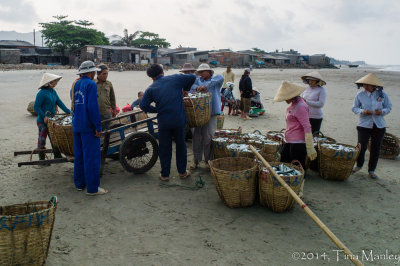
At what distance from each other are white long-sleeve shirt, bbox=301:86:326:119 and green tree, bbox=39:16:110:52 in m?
47.6

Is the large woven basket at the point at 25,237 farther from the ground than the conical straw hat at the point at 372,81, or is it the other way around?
the conical straw hat at the point at 372,81

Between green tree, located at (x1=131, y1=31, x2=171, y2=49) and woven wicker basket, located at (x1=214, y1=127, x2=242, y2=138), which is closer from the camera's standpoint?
woven wicker basket, located at (x1=214, y1=127, x2=242, y2=138)

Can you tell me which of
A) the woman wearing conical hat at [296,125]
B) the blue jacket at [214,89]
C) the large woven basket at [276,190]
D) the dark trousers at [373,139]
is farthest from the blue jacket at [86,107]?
the dark trousers at [373,139]

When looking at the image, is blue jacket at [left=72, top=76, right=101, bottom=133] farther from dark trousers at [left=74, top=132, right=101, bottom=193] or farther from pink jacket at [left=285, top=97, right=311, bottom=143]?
pink jacket at [left=285, top=97, right=311, bottom=143]

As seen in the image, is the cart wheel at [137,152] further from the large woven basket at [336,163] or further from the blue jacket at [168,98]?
the large woven basket at [336,163]

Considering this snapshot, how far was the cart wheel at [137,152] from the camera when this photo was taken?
190 inches

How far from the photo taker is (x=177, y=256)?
2.96m

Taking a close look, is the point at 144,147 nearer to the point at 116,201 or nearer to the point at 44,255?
the point at 116,201

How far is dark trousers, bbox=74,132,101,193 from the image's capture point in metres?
4.13

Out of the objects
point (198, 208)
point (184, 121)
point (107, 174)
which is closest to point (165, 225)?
point (198, 208)

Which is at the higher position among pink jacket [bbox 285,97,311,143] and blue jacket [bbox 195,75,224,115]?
blue jacket [bbox 195,75,224,115]

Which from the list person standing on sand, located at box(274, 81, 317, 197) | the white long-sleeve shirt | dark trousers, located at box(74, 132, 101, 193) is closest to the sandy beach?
dark trousers, located at box(74, 132, 101, 193)

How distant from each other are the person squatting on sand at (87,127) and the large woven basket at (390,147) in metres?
5.42

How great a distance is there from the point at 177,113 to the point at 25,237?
2707 millimetres
